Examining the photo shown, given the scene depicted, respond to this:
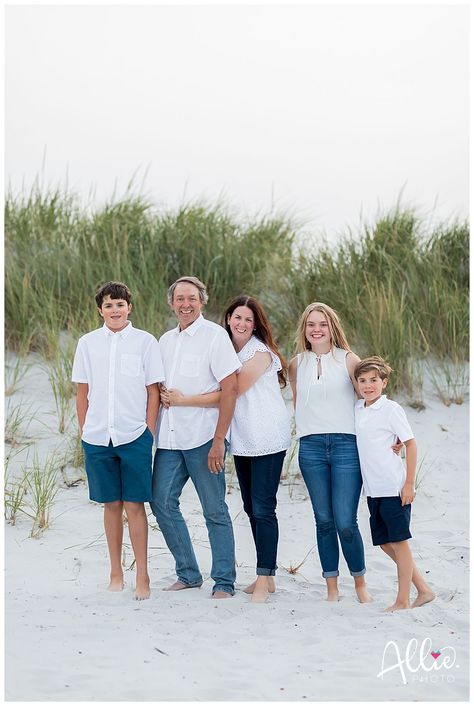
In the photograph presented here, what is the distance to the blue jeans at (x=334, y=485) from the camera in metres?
4.88

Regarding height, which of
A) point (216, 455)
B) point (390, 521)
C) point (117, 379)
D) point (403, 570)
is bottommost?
point (403, 570)

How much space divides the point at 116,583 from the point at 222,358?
4.93 ft

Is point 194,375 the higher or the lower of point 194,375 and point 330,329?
the lower

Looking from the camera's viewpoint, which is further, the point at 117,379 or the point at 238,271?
the point at 238,271

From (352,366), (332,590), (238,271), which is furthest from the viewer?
(238,271)

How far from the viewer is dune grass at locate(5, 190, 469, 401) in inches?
376

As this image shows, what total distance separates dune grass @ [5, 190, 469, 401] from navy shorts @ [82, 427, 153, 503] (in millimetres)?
4219

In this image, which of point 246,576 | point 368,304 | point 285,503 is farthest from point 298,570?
point 368,304

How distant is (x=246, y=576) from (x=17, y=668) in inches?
78.8

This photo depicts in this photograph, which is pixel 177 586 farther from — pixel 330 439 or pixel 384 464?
pixel 384 464

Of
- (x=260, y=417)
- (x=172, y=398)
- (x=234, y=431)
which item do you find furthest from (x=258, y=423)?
(x=172, y=398)

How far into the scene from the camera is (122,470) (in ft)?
16.2

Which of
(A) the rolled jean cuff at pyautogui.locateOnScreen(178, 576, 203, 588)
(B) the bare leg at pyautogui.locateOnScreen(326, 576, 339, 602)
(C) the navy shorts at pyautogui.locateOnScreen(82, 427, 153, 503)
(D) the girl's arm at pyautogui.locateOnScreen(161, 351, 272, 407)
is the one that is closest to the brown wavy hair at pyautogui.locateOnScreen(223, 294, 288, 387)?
(D) the girl's arm at pyautogui.locateOnScreen(161, 351, 272, 407)

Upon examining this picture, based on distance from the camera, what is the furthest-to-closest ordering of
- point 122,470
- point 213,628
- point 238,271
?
point 238,271, point 122,470, point 213,628
